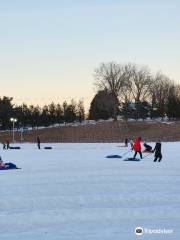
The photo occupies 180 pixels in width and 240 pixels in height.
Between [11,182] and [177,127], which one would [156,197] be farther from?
[177,127]

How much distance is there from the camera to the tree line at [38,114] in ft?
387

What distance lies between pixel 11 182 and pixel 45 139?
70902mm

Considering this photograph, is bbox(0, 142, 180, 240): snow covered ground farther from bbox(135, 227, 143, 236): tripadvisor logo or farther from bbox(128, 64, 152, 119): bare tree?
bbox(128, 64, 152, 119): bare tree

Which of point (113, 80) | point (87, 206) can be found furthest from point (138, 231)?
point (113, 80)

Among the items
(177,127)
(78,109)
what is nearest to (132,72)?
(78,109)

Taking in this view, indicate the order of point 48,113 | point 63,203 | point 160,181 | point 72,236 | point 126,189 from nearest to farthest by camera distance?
1. point 72,236
2. point 63,203
3. point 126,189
4. point 160,181
5. point 48,113

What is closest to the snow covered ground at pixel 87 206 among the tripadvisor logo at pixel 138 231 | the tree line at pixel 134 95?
the tripadvisor logo at pixel 138 231

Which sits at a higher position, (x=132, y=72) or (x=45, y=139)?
(x=132, y=72)

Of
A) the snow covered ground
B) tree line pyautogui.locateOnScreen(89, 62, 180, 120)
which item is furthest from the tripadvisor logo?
tree line pyautogui.locateOnScreen(89, 62, 180, 120)

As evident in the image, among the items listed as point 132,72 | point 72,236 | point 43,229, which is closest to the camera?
point 72,236

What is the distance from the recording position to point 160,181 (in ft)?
58.1

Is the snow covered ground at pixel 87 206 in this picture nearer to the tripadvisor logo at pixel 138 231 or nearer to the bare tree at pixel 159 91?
the tripadvisor logo at pixel 138 231

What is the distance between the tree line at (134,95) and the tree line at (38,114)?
4499 mm

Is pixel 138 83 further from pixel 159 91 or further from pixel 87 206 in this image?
pixel 87 206
